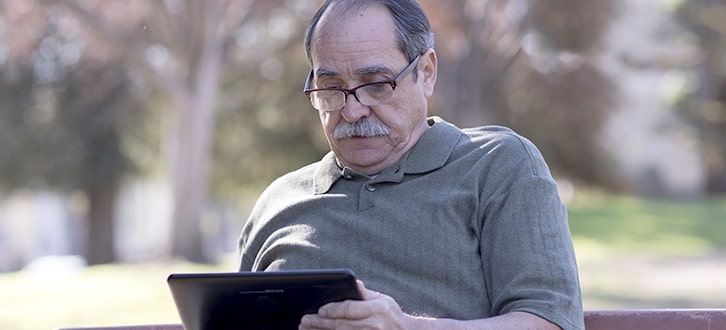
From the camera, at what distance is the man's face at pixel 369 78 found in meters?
3.12

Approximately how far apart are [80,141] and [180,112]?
8.36 metres

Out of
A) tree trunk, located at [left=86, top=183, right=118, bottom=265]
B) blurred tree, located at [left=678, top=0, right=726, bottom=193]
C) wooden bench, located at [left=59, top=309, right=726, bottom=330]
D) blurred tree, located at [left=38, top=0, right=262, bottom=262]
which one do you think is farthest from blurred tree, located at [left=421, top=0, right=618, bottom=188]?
wooden bench, located at [left=59, top=309, right=726, bottom=330]

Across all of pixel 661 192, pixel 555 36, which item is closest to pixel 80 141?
pixel 555 36

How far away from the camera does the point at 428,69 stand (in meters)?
3.27

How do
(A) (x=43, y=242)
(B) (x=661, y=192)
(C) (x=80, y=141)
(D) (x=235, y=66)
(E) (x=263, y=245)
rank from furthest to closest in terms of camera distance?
(A) (x=43, y=242)
(B) (x=661, y=192)
(C) (x=80, y=141)
(D) (x=235, y=66)
(E) (x=263, y=245)

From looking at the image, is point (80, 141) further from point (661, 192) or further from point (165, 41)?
point (661, 192)

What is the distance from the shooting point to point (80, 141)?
81.5 ft

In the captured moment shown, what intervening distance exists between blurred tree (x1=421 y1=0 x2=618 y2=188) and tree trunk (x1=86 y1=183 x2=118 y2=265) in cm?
803

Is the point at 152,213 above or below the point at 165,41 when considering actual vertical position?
below

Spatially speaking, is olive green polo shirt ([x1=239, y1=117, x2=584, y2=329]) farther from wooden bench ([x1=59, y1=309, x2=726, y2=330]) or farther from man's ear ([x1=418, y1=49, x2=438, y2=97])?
wooden bench ([x1=59, y1=309, x2=726, y2=330])

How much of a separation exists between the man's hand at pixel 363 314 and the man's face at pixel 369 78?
68cm

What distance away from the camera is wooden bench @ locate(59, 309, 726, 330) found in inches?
120

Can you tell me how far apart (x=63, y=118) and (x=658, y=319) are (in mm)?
22806

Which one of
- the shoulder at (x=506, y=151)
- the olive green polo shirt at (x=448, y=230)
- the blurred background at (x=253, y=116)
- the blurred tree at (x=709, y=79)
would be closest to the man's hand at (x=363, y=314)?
the olive green polo shirt at (x=448, y=230)
